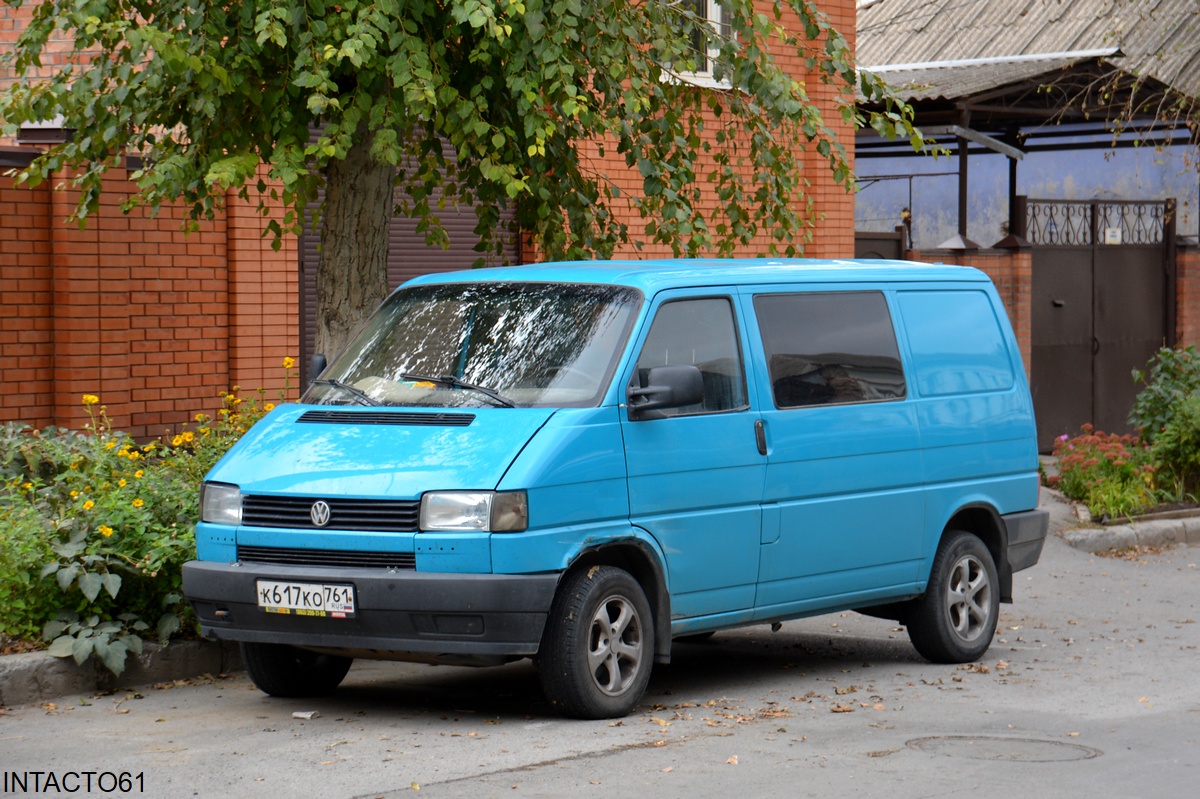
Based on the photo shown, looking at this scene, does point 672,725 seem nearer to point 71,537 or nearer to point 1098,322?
point 71,537

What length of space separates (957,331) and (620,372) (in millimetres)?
2573

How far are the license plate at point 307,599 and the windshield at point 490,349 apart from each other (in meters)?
0.97

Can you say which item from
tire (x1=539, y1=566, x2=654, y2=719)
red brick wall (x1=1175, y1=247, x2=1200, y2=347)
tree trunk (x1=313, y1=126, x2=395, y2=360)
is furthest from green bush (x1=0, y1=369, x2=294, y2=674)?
red brick wall (x1=1175, y1=247, x2=1200, y2=347)

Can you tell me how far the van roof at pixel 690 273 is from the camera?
7.66 meters

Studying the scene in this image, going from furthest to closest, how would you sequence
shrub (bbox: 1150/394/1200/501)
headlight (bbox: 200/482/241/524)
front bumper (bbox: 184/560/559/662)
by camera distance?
shrub (bbox: 1150/394/1200/501)
headlight (bbox: 200/482/241/524)
front bumper (bbox: 184/560/559/662)

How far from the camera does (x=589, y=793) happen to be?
584cm

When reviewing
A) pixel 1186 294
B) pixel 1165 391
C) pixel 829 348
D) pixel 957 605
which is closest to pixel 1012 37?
pixel 1186 294

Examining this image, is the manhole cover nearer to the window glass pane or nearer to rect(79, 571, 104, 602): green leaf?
the window glass pane

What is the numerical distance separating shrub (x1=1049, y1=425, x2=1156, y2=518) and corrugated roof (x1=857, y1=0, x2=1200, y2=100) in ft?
15.9

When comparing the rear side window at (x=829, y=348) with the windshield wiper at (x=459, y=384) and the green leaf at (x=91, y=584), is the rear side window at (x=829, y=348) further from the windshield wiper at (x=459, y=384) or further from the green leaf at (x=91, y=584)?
the green leaf at (x=91, y=584)

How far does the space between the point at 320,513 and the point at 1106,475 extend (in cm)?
962

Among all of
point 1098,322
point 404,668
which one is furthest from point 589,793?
point 1098,322

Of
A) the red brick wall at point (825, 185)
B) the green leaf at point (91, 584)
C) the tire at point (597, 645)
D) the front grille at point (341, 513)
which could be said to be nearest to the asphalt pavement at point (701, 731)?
the tire at point (597, 645)

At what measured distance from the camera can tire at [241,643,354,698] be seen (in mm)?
7574
